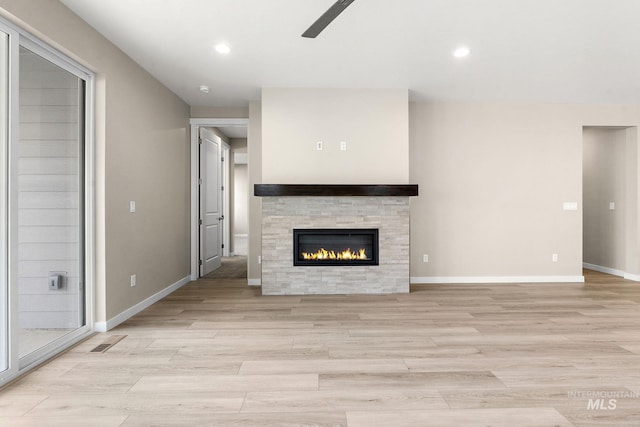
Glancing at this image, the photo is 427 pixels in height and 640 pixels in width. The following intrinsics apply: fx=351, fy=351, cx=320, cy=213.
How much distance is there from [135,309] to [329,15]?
323cm

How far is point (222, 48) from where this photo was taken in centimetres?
320

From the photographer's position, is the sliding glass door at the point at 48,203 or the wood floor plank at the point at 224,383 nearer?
the wood floor plank at the point at 224,383

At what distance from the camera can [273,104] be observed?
4.26 metres

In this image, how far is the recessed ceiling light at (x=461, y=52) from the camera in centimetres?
322

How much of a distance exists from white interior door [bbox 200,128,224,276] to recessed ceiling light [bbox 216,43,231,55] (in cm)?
226

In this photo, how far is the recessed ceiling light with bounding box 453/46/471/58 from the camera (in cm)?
322

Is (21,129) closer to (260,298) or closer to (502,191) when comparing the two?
(260,298)

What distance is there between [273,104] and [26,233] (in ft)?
9.12

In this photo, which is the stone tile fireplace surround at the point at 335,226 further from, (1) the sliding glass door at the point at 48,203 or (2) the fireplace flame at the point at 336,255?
(1) the sliding glass door at the point at 48,203

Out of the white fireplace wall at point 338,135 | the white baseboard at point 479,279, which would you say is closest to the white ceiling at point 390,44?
the white fireplace wall at point 338,135

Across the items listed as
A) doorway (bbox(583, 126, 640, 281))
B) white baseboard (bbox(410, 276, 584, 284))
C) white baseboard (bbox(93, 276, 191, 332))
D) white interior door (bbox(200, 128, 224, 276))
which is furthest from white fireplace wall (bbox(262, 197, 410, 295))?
doorway (bbox(583, 126, 640, 281))

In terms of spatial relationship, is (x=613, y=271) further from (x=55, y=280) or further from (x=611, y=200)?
(x=55, y=280)

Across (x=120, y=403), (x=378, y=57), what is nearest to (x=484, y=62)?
(x=378, y=57)

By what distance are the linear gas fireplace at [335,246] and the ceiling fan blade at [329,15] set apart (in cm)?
255
